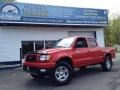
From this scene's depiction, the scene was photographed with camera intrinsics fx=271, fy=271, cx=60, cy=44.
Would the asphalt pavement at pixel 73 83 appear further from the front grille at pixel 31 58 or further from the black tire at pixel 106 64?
the black tire at pixel 106 64

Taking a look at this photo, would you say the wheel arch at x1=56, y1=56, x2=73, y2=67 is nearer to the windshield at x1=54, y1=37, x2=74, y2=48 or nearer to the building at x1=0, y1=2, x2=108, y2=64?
the windshield at x1=54, y1=37, x2=74, y2=48

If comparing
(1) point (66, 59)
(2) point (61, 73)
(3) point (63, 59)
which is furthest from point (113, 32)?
(2) point (61, 73)

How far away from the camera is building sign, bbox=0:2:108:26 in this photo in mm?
18984

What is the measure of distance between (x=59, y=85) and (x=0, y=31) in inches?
386

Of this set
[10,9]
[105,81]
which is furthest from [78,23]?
[105,81]

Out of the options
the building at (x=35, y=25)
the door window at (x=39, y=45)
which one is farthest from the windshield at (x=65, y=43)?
the door window at (x=39, y=45)

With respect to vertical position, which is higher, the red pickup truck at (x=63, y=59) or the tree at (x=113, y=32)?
the tree at (x=113, y=32)

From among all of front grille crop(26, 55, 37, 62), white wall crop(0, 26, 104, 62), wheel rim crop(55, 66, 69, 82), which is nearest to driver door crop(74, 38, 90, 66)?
wheel rim crop(55, 66, 69, 82)

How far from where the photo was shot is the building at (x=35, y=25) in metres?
19.3

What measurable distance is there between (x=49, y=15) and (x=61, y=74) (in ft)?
34.2

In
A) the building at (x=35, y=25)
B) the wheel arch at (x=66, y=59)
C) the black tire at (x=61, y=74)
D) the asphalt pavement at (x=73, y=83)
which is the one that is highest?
the building at (x=35, y=25)

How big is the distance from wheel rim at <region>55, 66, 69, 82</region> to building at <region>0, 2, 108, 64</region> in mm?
8781

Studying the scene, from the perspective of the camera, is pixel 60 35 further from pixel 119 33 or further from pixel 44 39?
pixel 119 33

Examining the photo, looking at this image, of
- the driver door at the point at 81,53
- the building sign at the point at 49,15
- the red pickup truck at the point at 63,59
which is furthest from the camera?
the building sign at the point at 49,15
